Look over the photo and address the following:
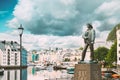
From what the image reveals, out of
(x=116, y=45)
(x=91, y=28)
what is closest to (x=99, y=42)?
(x=116, y=45)

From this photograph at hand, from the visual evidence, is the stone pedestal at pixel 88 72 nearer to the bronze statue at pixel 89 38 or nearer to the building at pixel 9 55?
the bronze statue at pixel 89 38

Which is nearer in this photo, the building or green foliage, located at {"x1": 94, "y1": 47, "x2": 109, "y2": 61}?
green foliage, located at {"x1": 94, "y1": 47, "x2": 109, "y2": 61}

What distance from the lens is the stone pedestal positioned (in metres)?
25.1

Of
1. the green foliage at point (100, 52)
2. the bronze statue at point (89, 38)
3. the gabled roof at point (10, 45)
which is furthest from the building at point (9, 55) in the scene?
the bronze statue at point (89, 38)

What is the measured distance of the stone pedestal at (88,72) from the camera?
2509 cm

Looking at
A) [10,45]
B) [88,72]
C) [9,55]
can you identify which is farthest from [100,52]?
[88,72]

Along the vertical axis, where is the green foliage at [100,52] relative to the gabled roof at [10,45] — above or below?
below

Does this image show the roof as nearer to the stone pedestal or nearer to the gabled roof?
the gabled roof

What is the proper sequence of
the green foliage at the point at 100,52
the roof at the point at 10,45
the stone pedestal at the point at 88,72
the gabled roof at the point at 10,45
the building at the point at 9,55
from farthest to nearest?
the gabled roof at the point at 10,45
the roof at the point at 10,45
the building at the point at 9,55
the green foliage at the point at 100,52
the stone pedestal at the point at 88,72

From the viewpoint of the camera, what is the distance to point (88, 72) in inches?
990

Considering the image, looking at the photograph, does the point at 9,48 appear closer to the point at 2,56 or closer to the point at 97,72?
the point at 2,56

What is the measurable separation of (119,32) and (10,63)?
90.3 m

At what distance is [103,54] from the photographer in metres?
131

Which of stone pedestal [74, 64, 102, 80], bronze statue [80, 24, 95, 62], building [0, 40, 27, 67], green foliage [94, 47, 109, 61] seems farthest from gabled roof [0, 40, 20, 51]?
stone pedestal [74, 64, 102, 80]
